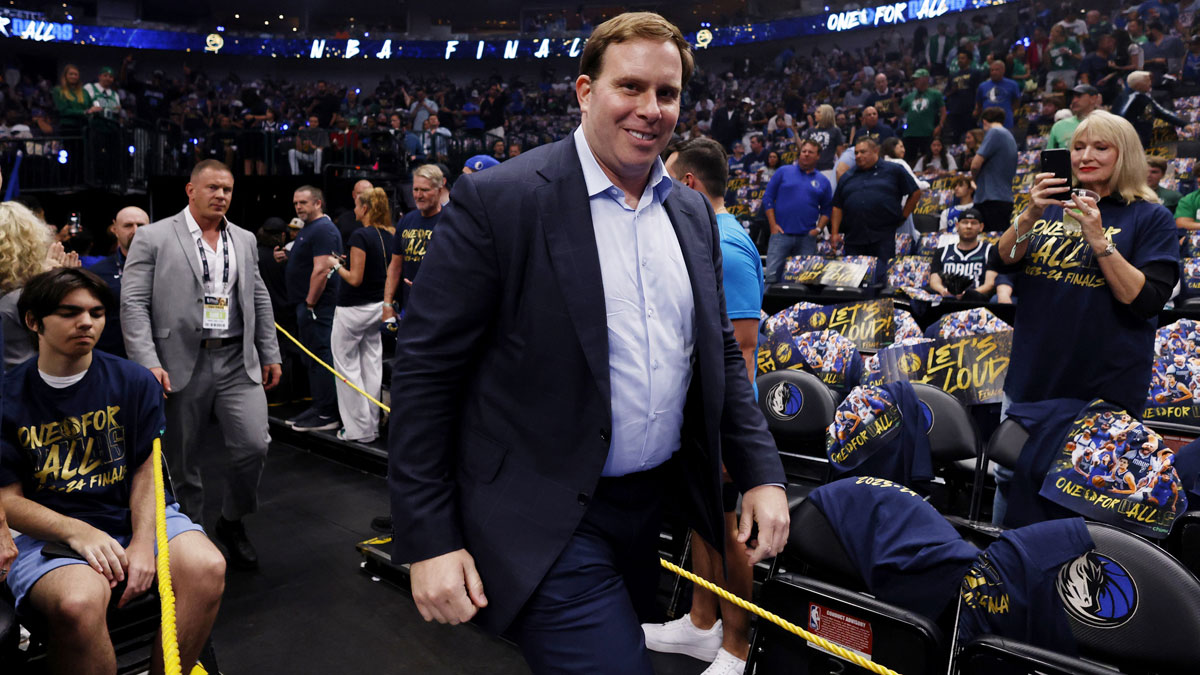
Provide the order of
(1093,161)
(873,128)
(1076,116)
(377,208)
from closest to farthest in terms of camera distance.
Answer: (1093,161)
(377,208)
(1076,116)
(873,128)

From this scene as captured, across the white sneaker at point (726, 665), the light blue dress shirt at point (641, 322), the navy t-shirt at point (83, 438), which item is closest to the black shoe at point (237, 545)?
the navy t-shirt at point (83, 438)

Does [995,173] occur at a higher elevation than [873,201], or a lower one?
higher

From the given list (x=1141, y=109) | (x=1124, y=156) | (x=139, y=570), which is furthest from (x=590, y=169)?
(x=1141, y=109)

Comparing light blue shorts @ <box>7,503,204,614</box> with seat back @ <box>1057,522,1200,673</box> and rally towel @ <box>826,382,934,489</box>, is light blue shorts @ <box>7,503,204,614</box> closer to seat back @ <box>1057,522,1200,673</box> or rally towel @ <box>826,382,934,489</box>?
rally towel @ <box>826,382,934,489</box>

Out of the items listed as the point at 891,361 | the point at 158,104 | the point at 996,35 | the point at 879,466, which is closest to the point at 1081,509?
the point at 879,466

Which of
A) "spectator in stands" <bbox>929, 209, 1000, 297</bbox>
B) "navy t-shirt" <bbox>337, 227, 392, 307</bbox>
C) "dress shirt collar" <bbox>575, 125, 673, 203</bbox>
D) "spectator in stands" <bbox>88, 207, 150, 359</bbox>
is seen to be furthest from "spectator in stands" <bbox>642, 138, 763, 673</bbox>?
"spectator in stands" <bbox>929, 209, 1000, 297</bbox>

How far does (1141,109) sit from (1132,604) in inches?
336

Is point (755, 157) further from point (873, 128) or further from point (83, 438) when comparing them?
point (83, 438)

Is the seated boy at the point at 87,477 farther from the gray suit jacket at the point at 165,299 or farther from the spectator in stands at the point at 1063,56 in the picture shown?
the spectator in stands at the point at 1063,56

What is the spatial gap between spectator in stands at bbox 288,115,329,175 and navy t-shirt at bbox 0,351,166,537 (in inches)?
442

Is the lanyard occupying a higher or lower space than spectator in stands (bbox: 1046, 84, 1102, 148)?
lower

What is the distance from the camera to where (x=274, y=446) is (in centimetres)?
631

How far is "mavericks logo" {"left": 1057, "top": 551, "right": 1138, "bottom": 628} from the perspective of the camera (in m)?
1.82

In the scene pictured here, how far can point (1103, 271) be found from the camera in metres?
2.62
